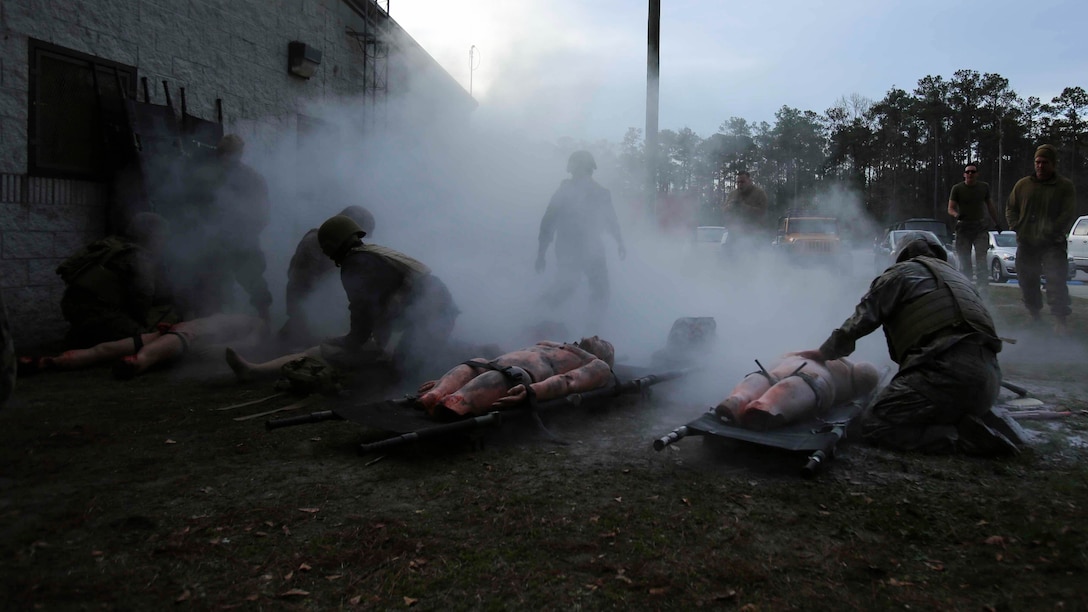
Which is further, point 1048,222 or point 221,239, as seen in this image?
point 1048,222

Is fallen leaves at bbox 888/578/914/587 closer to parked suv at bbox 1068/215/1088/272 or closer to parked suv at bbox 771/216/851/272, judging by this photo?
parked suv at bbox 771/216/851/272

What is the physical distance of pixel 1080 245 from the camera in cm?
1669

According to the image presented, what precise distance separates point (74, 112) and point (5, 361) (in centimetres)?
485

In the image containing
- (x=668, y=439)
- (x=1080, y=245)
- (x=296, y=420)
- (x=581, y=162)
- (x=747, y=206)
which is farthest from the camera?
(x=1080, y=245)

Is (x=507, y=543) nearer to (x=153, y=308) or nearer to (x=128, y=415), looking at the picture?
(x=128, y=415)

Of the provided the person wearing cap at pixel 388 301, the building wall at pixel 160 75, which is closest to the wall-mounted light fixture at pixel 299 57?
the building wall at pixel 160 75

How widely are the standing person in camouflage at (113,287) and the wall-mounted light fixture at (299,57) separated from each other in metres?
3.56

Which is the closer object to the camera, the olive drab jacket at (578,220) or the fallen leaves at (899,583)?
the fallen leaves at (899,583)

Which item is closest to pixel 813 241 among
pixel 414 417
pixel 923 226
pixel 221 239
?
pixel 923 226

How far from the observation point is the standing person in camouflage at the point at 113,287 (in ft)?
18.3

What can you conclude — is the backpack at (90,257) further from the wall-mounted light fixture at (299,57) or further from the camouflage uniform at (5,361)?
the wall-mounted light fixture at (299,57)

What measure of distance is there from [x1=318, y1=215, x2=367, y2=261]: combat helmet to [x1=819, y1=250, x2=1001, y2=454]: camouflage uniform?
330 cm

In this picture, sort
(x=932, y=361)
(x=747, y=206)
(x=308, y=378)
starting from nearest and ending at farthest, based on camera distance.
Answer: (x=932, y=361) → (x=308, y=378) → (x=747, y=206)

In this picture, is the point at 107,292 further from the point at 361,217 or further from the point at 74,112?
the point at 361,217
